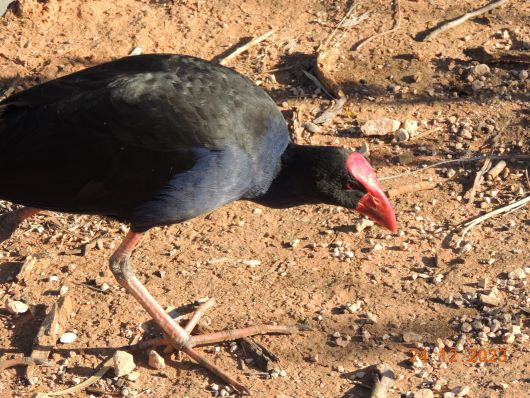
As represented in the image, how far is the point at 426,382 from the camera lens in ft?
14.2

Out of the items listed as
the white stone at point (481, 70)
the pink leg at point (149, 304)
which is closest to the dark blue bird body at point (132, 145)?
the pink leg at point (149, 304)

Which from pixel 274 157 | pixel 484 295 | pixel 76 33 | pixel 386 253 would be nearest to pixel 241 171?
pixel 274 157

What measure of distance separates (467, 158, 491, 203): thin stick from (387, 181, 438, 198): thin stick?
234mm

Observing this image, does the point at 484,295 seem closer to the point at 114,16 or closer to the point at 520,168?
the point at 520,168

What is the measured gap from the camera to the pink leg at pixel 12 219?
5.11 metres

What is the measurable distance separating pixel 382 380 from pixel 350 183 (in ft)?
3.45

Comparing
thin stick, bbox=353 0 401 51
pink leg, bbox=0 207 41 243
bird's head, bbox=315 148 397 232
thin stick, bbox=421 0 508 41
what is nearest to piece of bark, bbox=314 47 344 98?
thin stick, bbox=353 0 401 51

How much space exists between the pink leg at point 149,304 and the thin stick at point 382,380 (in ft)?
2.24

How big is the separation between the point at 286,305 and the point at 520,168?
1.85m

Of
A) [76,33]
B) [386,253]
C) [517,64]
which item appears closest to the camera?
[386,253]

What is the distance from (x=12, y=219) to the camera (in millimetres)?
5125

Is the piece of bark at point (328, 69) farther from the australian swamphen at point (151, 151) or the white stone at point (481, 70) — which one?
the australian swamphen at point (151, 151)

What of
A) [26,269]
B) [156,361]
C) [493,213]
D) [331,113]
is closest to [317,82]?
[331,113]

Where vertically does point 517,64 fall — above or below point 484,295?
above
